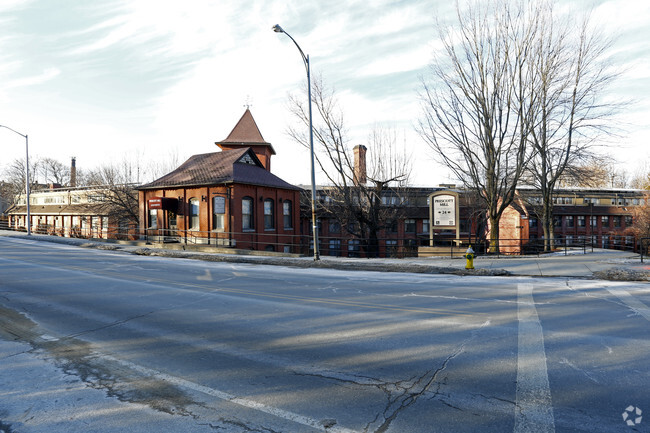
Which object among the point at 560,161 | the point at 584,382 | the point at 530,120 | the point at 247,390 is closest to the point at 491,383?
the point at 584,382

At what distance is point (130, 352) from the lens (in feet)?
19.6

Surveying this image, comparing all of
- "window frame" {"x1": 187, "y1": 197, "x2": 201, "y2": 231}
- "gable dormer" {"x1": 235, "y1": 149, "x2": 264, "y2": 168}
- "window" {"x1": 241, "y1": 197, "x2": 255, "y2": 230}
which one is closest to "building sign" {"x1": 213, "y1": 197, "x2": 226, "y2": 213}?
"window" {"x1": 241, "y1": 197, "x2": 255, "y2": 230}

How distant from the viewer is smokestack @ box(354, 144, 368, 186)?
29.4 m

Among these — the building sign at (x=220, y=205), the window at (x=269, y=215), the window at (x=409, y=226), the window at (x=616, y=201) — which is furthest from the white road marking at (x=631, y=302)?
the window at (x=616, y=201)

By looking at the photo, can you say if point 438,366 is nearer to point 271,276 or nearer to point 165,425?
point 165,425

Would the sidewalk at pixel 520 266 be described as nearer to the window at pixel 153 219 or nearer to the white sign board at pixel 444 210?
the white sign board at pixel 444 210

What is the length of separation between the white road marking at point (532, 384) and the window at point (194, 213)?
955 inches

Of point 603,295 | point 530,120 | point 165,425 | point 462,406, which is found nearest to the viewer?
point 165,425

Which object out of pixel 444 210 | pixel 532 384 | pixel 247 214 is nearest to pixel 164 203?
pixel 247 214

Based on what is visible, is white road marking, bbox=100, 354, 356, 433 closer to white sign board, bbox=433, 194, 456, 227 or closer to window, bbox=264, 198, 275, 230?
white sign board, bbox=433, 194, 456, 227

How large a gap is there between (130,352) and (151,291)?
5468 mm

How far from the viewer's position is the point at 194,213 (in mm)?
28000

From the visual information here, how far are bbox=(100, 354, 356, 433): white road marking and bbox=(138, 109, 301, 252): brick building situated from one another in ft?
62.6

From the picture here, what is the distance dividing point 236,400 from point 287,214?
27.9m
